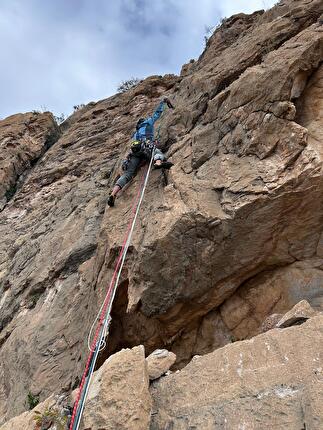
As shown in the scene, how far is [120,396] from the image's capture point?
3.46 meters

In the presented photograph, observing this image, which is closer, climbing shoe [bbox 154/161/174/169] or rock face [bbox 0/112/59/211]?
climbing shoe [bbox 154/161/174/169]

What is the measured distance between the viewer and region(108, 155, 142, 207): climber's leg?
7787mm

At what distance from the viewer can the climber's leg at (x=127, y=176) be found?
779cm

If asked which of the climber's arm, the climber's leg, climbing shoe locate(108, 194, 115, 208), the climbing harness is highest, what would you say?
the climber's arm

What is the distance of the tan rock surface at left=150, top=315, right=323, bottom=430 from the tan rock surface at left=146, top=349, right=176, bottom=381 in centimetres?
8

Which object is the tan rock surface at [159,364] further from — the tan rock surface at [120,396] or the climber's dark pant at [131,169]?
the climber's dark pant at [131,169]

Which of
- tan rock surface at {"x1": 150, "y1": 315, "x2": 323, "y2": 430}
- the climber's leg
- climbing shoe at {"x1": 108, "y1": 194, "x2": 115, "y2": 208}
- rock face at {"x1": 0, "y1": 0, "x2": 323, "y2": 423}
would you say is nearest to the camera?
tan rock surface at {"x1": 150, "y1": 315, "x2": 323, "y2": 430}

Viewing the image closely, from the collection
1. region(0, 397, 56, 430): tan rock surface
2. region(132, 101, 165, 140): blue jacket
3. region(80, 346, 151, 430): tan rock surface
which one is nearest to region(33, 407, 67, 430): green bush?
region(0, 397, 56, 430): tan rock surface

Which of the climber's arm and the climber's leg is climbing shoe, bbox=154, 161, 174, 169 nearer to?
the climber's leg

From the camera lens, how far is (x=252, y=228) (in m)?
5.31

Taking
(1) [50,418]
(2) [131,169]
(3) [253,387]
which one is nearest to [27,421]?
(1) [50,418]

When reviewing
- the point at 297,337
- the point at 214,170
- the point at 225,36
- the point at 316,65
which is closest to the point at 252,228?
the point at 214,170

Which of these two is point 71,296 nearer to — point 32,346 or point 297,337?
point 32,346

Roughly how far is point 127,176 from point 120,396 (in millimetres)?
5104
